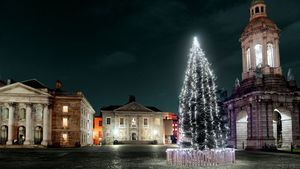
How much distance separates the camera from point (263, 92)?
1770 inches

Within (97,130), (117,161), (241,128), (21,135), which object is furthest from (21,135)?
(97,130)

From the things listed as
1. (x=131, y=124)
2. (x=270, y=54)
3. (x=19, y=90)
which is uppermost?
(x=270, y=54)

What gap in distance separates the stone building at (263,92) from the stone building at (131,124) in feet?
167

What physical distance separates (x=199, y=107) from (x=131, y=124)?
249ft

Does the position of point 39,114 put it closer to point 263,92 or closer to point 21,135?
point 21,135

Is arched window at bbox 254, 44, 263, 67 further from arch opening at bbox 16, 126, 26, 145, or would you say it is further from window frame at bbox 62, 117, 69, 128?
arch opening at bbox 16, 126, 26, 145

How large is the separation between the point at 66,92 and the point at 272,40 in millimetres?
42358

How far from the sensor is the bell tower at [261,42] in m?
47.0

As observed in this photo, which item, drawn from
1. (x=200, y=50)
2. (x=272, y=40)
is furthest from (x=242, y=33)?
(x=200, y=50)

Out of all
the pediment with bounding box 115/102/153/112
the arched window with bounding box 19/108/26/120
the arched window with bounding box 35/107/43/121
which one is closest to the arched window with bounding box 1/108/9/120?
the arched window with bounding box 19/108/26/120

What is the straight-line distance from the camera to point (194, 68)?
2570cm

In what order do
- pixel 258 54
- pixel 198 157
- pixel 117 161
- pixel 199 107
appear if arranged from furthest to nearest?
1. pixel 258 54
2. pixel 117 161
3. pixel 199 107
4. pixel 198 157

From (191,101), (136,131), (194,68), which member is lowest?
(136,131)

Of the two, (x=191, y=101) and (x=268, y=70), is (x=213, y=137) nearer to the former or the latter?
(x=191, y=101)
